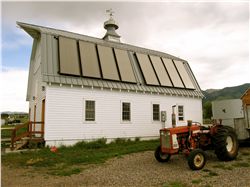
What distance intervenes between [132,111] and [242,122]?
23.0ft

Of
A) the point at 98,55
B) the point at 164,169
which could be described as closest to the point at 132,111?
the point at 98,55

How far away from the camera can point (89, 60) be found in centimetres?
1573

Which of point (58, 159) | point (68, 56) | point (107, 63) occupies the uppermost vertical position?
point (68, 56)

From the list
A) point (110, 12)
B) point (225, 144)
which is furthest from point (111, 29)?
point (225, 144)

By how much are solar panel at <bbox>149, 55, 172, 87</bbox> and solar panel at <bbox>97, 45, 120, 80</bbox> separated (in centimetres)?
374

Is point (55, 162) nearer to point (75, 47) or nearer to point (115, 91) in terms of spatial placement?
point (115, 91)

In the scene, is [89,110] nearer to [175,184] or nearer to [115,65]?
[115,65]

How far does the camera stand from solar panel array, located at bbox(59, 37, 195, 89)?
49.5 ft

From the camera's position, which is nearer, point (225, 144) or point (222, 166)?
point (222, 166)

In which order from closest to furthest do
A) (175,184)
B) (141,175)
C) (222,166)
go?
(175,184)
(141,175)
(222,166)

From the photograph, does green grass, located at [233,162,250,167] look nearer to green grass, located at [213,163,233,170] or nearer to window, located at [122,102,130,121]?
green grass, located at [213,163,233,170]

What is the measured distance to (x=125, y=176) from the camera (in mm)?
7391

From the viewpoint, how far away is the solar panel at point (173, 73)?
750 inches

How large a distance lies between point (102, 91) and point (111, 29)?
1033 centimetres
